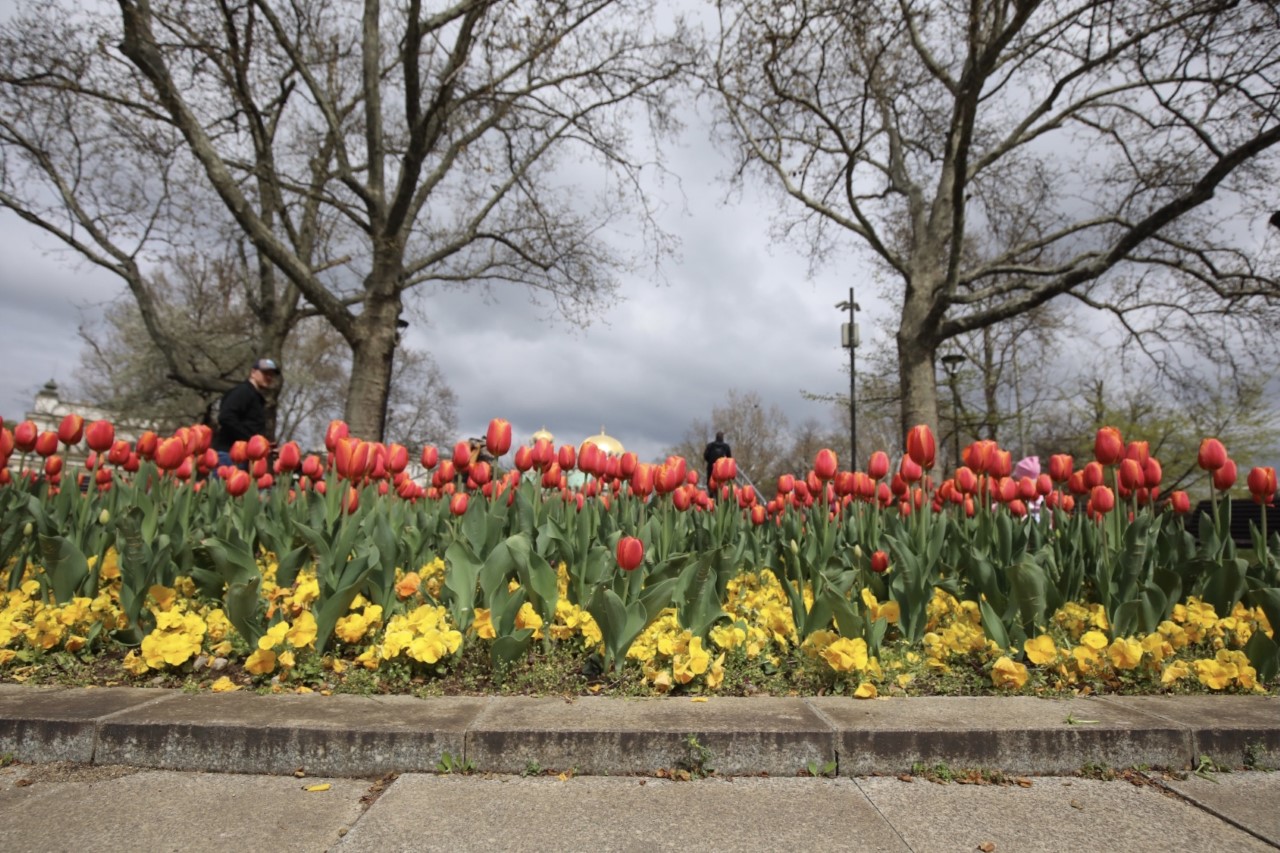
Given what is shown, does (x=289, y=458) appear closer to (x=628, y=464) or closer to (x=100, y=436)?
(x=100, y=436)

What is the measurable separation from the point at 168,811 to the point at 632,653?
154 cm

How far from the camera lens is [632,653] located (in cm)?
288

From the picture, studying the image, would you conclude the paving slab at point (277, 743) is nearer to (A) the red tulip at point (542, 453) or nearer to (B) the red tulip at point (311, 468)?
(A) the red tulip at point (542, 453)

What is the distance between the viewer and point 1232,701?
268cm

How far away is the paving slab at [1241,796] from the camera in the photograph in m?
1.93

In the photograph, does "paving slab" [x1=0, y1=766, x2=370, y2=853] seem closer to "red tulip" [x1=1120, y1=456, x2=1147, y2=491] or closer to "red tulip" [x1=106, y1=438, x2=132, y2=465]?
"red tulip" [x1=106, y1=438, x2=132, y2=465]

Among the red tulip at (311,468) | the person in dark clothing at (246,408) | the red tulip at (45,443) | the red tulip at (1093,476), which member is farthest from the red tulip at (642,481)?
the person in dark clothing at (246,408)

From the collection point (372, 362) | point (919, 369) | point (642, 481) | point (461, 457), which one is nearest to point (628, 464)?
point (642, 481)

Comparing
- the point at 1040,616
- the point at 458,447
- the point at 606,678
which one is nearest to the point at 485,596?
the point at 606,678

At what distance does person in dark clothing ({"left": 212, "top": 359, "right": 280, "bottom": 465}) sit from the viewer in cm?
650

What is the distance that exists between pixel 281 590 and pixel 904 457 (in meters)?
3.23

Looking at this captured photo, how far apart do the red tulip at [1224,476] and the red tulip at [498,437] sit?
3.53 m

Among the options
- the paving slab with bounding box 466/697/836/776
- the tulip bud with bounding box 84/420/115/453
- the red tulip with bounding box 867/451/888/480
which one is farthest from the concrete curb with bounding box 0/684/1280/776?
the tulip bud with bounding box 84/420/115/453

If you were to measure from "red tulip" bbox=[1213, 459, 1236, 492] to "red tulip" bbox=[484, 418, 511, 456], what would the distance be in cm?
353
